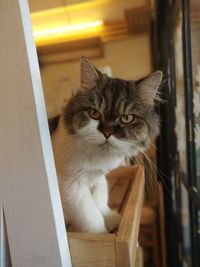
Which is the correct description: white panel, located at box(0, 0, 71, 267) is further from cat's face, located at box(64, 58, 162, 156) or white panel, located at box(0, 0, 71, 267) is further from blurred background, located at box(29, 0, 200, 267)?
blurred background, located at box(29, 0, 200, 267)

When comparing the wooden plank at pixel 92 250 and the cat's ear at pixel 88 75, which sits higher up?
the cat's ear at pixel 88 75

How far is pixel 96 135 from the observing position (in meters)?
0.64

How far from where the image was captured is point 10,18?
1.33ft

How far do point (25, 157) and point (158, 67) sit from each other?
1.52m

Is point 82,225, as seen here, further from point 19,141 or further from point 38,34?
point 38,34

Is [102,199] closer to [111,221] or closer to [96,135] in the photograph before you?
[111,221]

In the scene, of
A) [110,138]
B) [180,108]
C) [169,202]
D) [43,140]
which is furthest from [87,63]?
[169,202]

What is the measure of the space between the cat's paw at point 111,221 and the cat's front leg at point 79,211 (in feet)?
0.10

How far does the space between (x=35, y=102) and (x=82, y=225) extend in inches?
14.0

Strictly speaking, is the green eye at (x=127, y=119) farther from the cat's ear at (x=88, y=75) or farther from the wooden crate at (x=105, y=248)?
the wooden crate at (x=105, y=248)

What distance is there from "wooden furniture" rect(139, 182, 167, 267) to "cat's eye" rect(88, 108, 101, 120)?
4.60ft

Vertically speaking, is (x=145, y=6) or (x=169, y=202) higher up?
(x=145, y=6)

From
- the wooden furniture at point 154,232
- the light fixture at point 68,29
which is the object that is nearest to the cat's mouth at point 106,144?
the wooden furniture at point 154,232

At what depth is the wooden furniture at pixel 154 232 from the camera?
1.92 metres
